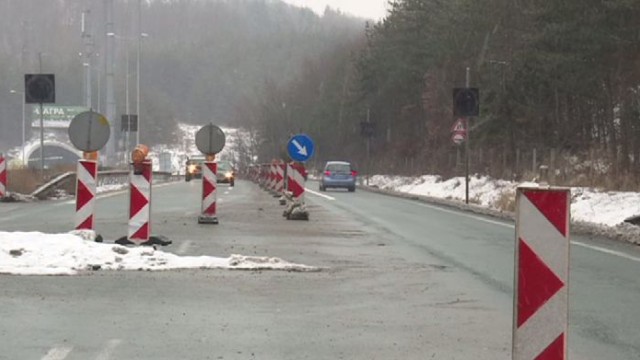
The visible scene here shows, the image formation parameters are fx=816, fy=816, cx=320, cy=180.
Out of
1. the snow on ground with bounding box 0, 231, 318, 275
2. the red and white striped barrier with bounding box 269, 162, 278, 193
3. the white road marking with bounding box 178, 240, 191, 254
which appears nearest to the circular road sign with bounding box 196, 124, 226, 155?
the white road marking with bounding box 178, 240, 191, 254

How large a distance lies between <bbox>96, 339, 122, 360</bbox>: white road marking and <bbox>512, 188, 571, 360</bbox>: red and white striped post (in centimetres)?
313

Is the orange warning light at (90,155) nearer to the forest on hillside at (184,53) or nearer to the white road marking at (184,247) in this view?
the white road marking at (184,247)

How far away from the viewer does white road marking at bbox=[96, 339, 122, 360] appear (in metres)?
6.08

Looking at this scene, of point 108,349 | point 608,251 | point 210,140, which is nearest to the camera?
point 108,349

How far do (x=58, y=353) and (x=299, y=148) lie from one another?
15664 mm

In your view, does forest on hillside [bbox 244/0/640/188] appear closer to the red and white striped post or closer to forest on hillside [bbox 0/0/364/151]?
the red and white striped post

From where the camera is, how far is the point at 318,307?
8258 mm

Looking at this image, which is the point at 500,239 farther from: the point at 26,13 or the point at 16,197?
the point at 26,13

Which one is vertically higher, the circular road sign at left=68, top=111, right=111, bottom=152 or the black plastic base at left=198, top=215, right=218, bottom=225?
the circular road sign at left=68, top=111, right=111, bottom=152

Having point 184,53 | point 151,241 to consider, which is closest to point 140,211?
point 151,241

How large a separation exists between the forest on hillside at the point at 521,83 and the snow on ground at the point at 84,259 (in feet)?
13.7

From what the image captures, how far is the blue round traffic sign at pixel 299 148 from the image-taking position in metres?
21.6

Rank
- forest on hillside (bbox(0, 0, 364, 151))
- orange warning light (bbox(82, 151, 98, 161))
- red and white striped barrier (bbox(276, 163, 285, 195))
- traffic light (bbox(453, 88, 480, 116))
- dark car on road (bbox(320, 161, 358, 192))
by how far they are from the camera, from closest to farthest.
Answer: orange warning light (bbox(82, 151, 98, 161)), traffic light (bbox(453, 88, 480, 116)), red and white striped barrier (bbox(276, 163, 285, 195)), dark car on road (bbox(320, 161, 358, 192)), forest on hillside (bbox(0, 0, 364, 151))

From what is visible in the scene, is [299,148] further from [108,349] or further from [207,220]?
[108,349]
